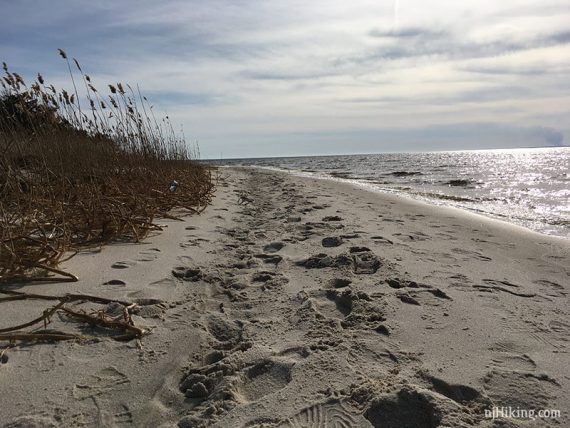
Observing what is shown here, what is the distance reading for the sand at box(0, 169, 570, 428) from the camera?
128cm

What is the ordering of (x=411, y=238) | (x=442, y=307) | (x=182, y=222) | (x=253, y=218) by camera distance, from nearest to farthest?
(x=442, y=307)
(x=411, y=238)
(x=182, y=222)
(x=253, y=218)

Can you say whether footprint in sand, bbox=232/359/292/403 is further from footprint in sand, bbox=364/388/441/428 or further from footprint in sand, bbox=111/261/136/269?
footprint in sand, bbox=111/261/136/269

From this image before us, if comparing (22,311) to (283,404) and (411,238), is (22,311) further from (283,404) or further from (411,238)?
(411,238)

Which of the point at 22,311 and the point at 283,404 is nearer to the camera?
the point at 283,404

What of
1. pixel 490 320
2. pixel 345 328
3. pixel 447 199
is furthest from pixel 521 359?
pixel 447 199

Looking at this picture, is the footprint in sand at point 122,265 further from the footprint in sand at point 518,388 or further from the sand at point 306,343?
the footprint in sand at point 518,388

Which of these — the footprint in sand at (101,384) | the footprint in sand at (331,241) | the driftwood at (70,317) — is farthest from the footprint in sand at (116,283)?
the footprint in sand at (331,241)

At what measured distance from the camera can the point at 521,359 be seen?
60.1 inches

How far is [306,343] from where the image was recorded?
169 centimetres

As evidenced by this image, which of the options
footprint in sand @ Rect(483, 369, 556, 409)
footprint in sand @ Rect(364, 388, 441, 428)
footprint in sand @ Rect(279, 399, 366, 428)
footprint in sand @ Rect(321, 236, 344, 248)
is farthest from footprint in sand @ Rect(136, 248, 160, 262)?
footprint in sand @ Rect(483, 369, 556, 409)

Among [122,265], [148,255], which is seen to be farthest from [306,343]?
[148,255]

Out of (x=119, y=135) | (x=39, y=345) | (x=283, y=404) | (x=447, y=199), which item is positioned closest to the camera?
(x=283, y=404)

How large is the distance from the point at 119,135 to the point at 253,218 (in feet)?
8.10

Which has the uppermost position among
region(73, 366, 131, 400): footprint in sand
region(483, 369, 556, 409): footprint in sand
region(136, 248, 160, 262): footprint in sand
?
region(136, 248, 160, 262): footprint in sand
